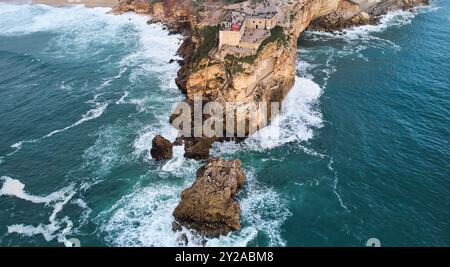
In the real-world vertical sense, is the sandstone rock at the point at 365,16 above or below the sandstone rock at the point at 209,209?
above

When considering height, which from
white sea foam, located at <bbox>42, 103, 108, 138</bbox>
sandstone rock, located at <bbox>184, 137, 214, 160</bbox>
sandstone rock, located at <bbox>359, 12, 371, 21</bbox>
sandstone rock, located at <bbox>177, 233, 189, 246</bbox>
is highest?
sandstone rock, located at <bbox>359, 12, 371, 21</bbox>

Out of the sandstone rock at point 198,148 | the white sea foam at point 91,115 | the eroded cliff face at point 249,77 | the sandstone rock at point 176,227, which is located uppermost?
the eroded cliff face at point 249,77

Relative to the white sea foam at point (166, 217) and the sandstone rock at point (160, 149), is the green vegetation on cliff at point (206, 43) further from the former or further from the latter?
the white sea foam at point (166, 217)

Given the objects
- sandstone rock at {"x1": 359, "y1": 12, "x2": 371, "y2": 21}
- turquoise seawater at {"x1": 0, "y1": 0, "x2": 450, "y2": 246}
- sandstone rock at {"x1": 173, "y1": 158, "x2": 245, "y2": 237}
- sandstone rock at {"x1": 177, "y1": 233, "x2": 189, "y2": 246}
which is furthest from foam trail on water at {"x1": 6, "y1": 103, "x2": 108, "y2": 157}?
sandstone rock at {"x1": 359, "y1": 12, "x2": 371, "y2": 21}

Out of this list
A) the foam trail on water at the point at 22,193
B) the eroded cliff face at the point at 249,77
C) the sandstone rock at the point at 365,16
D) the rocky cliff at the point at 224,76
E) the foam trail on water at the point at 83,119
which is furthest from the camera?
the sandstone rock at the point at 365,16

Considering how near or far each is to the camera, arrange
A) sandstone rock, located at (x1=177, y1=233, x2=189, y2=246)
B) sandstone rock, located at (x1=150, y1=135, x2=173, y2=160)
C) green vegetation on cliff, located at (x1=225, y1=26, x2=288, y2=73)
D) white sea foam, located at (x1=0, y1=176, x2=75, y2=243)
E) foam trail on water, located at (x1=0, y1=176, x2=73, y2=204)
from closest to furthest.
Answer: sandstone rock, located at (x1=177, y1=233, x2=189, y2=246)
white sea foam, located at (x1=0, y1=176, x2=75, y2=243)
foam trail on water, located at (x1=0, y1=176, x2=73, y2=204)
sandstone rock, located at (x1=150, y1=135, x2=173, y2=160)
green vegetation on cliff, located at (x1=225, y1=26, x2=288, y2=73)

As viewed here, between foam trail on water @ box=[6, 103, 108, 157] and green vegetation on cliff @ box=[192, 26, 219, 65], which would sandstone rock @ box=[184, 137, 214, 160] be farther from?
foam trail on water @ box=[6, 103, 108, 157]

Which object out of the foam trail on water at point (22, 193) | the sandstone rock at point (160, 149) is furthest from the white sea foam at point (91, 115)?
Result: the sandstone rock at point (160, 149)
